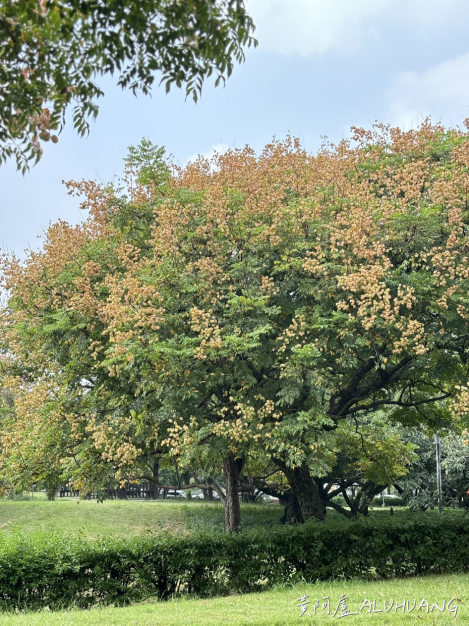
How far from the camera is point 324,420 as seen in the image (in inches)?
399

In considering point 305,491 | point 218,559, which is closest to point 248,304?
point 218,559

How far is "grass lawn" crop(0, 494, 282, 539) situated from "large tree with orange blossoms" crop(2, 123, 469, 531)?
11.2 metres

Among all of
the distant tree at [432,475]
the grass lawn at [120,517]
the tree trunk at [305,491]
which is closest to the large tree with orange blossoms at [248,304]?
the tree trunk at [305,491]

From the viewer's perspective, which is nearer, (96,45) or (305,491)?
(96,45)

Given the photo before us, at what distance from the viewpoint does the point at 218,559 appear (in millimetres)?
9906

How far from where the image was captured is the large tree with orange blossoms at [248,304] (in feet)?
33.9

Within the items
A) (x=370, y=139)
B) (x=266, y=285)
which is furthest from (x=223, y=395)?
(x=370, y=139)

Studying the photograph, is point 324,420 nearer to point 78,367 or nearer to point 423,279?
point 423,279

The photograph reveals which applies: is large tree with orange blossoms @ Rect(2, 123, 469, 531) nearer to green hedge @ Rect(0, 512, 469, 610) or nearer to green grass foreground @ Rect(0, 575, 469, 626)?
green hedge @ Rect(0, 512, 469, 610)

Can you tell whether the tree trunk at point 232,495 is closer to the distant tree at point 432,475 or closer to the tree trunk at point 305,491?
the tree trunk at point 305,491

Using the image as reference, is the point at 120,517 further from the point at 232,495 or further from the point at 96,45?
the point at 96,45

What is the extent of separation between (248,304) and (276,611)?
5.11m

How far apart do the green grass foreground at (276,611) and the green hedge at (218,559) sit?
0.57 m

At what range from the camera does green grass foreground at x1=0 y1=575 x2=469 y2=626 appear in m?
7.20
